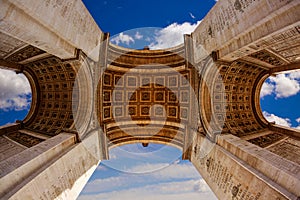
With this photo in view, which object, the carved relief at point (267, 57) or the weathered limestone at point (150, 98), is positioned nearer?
the weathered limestone at point (150, 98)

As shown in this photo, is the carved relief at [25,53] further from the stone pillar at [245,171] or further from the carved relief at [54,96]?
the stone pillar at [245,171]

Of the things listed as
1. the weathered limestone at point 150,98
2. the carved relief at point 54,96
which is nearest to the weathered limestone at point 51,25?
the weathered limestone at point 150,98

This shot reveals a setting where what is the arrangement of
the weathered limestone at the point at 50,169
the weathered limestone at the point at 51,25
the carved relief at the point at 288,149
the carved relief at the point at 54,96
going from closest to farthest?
1. the weathered limestone at the point at 51,25
2. the weathered limestone at the point at 50,169
3. the carved relief at the point at 288,149
4. the carved relief at the point at 54,96

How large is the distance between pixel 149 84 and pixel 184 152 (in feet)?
24.0

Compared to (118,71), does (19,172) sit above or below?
below

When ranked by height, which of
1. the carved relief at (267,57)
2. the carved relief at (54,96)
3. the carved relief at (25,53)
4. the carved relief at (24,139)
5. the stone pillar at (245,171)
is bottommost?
the stone pillar at (245,171)

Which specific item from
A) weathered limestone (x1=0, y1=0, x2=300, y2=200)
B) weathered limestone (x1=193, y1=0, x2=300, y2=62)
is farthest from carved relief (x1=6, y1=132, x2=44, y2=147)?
weathered limestone (x1=193, y1=0, x2=300, y2=62)

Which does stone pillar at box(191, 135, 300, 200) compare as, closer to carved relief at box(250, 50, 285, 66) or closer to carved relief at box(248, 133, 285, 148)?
carved relief at box(248, 133, 285, 148)

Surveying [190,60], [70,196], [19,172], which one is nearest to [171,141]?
[190,60]

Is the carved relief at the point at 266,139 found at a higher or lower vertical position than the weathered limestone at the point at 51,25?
lower

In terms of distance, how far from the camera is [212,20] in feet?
45.3

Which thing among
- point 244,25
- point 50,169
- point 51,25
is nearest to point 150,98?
point 50,169

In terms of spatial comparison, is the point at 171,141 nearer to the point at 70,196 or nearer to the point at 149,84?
the point at 149,84

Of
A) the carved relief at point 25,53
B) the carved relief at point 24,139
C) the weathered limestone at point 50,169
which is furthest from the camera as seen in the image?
the carved relief at point 24,139
